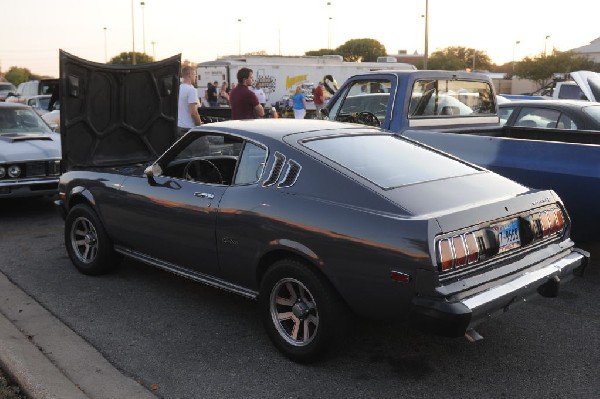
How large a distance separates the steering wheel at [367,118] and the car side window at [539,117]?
2318 mm

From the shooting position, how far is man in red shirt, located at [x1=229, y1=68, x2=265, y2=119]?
8875 millimetres

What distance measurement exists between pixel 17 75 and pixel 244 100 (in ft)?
410

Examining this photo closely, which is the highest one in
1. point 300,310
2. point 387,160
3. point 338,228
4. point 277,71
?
point 277,71

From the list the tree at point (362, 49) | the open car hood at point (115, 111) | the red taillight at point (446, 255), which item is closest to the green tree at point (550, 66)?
the tree at point (362, 49)

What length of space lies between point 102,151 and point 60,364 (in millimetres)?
3053

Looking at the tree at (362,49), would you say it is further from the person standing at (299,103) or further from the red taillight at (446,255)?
the red taillight at (446,255)

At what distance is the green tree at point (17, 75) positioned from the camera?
11525 cm

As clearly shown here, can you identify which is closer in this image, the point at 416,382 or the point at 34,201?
the point at 416,382

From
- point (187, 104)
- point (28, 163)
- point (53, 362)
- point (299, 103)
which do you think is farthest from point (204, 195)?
point (299, 103)

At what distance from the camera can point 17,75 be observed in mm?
119125

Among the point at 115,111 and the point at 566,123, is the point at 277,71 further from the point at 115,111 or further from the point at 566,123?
the point at 115,111

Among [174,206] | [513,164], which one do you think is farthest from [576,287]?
[174,206]

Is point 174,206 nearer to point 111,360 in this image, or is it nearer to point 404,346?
point 111,360

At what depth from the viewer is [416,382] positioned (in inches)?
139
